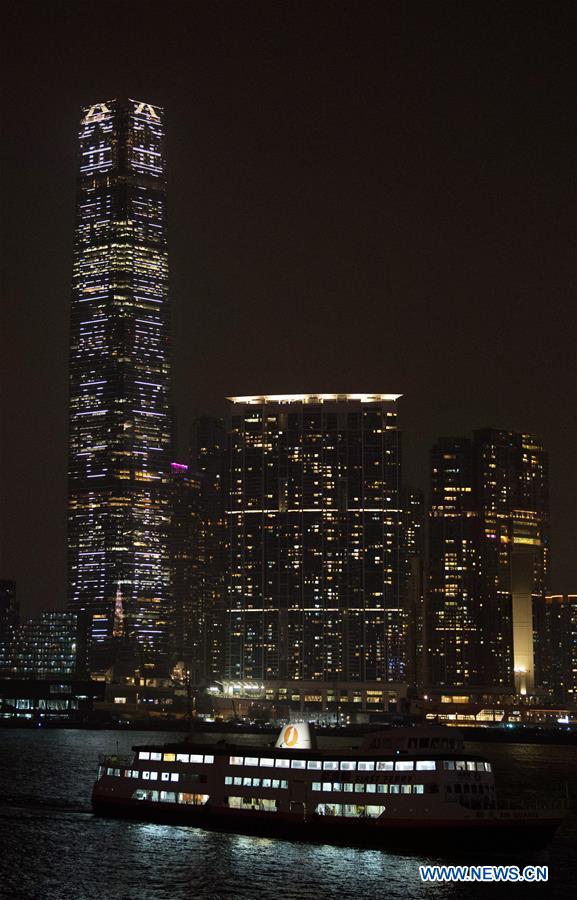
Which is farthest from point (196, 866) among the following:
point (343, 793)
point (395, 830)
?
point (395, 830)

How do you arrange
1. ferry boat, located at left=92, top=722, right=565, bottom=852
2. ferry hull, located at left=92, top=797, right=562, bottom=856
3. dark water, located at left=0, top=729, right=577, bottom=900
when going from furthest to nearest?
ferry boat, located at left=92, top=722, right=565, bottom=852 → ferry hull, located at left=92, top=797, right=562, bottom=856 → dark water, located at left=0, top=729, right=577, bottom=900

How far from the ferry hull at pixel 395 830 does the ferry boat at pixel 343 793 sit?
0.19 ft

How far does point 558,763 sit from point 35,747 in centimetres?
7402

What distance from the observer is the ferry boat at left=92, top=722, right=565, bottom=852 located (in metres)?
80.6

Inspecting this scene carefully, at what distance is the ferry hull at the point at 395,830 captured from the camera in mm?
79875

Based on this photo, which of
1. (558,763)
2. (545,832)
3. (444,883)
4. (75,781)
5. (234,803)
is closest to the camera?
(444,883)

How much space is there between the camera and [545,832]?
81188 mm

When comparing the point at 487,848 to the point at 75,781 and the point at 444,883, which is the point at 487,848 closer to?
the point at 444,883

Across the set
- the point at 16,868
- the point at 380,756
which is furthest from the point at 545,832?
the point at 16,868

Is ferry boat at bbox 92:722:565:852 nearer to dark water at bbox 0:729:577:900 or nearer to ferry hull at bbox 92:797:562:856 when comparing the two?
ferry hull at bbox 92:797:562:856

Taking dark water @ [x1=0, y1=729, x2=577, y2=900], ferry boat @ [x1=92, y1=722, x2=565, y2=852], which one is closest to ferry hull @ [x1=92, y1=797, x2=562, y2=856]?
ferry boat @ [x1=92, y1=722, x2=565, y2=852]

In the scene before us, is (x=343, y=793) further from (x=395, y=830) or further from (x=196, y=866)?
(x=196, y=866)

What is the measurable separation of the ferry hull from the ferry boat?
6 cm

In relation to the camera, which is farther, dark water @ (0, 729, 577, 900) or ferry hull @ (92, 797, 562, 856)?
ferry hull @ (92, 797, 562, 856)
